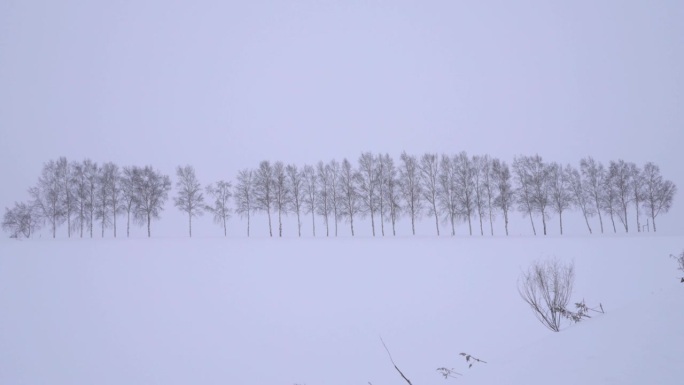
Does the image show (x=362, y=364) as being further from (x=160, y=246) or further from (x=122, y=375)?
(x=160, y=246)

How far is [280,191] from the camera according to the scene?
1403 inches

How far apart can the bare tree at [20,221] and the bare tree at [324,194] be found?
30.1 metres

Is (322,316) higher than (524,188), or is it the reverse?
(524,188)

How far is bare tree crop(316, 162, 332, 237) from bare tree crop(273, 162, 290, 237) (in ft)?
12.2

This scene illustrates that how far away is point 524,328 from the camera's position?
1259 cm

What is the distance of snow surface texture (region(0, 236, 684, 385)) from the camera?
6098 millimetres

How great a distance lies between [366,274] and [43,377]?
1361 centimetres

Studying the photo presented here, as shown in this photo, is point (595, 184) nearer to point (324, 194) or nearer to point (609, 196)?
point (609, 196)

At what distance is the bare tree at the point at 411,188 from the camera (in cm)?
3544

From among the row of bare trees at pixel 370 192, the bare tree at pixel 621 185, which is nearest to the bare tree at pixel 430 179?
the row of bare trees at pixel 370 192

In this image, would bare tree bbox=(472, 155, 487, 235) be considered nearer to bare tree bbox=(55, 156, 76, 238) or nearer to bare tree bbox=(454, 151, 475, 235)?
bare tree bbox=(454, 151, 475, 235)

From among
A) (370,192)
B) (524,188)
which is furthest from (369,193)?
(524,188)

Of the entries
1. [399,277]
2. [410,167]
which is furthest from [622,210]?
[399,277]

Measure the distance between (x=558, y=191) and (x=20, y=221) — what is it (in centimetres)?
5973
